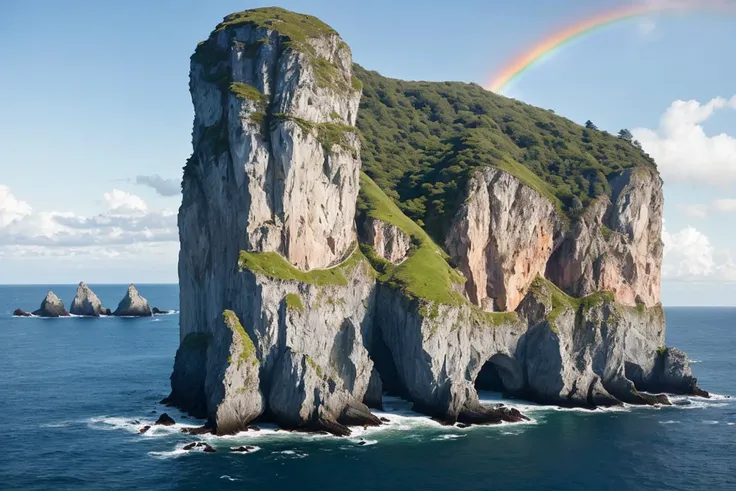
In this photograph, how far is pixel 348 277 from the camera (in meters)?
102

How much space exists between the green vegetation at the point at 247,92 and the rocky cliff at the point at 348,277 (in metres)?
0.28

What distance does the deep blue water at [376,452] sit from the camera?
7012 cm

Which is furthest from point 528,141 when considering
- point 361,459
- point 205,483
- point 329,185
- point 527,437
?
point 205,483

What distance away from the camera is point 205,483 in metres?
68.1

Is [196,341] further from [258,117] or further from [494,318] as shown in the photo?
[494,318]

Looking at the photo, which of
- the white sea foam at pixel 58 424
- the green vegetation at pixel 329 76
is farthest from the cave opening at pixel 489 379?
the white sea foam at pixel 58 424

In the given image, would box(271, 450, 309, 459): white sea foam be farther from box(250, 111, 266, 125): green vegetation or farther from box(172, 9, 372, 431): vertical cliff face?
box(250, 111, 266, 125): green vegetation

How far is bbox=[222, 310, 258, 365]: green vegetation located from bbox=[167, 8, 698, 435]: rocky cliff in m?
0.33

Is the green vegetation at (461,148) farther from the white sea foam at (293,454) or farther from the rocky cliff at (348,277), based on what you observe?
the white sea foam at (293,454)

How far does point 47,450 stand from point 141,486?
714 inches

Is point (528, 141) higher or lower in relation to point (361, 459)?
higher

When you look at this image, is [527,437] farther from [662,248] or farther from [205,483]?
[662,248]

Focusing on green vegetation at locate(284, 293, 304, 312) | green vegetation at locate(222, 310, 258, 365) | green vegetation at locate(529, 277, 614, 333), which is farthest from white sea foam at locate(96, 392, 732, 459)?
green vegetation at locate(529, 277, 614, 333)

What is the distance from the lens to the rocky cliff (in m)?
91.1
